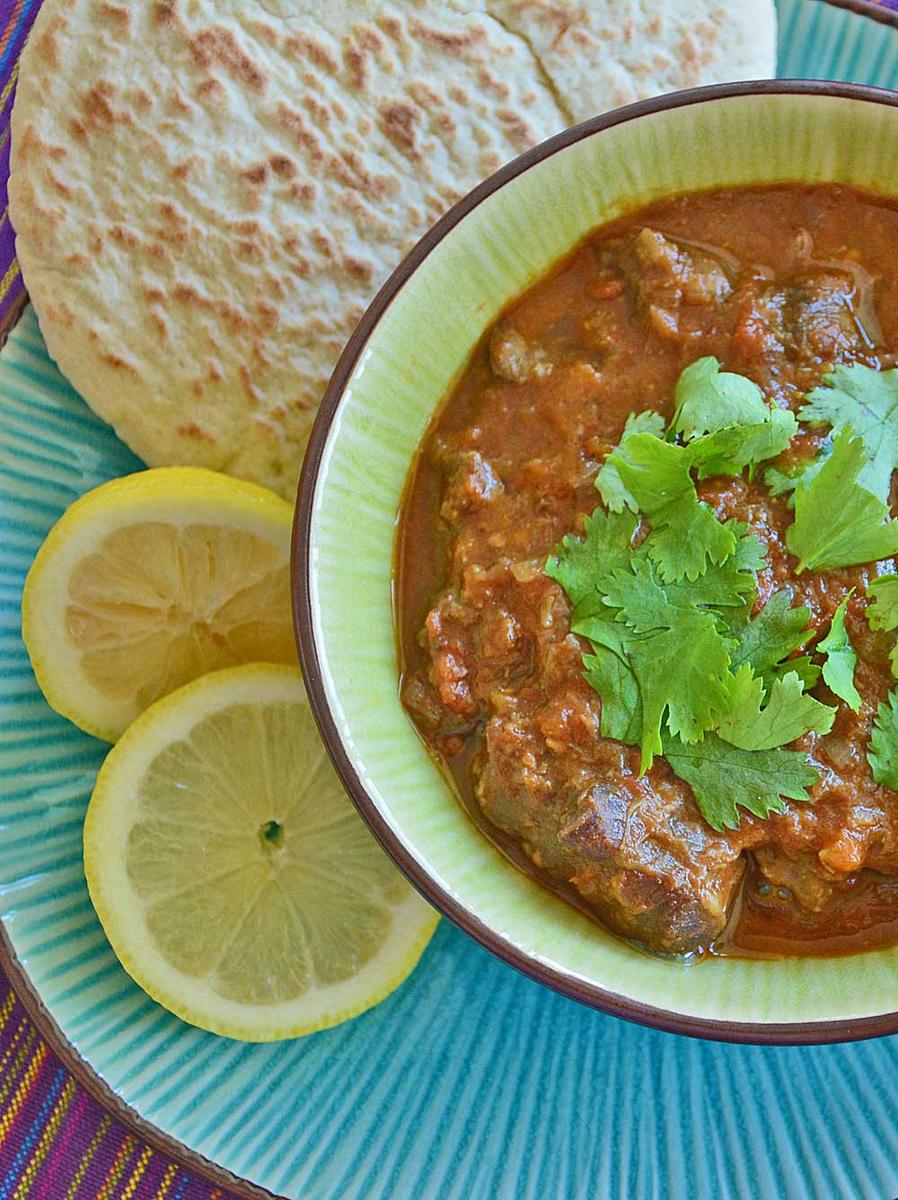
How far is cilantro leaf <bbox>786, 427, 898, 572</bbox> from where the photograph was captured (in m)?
2.08

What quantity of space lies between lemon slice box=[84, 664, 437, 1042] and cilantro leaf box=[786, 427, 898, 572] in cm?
108

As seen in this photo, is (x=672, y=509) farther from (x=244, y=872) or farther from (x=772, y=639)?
(x=244, y=872)

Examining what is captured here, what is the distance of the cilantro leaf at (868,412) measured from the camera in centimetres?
217

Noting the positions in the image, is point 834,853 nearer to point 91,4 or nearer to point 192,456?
point 192,456

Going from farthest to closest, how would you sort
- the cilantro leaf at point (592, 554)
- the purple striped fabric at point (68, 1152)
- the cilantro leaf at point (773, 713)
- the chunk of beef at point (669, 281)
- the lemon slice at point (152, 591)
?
1. the purple striped fabric at point (68, 1152)
2. the lemon slice at point (152, 591)
3. the chunk of beef at point (669, 281)
4. the cilantro leaf at point (592, 554)
5. the cilantro leaf at point (773, 713)

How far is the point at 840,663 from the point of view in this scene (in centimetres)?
210

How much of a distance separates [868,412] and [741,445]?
0.81 feet

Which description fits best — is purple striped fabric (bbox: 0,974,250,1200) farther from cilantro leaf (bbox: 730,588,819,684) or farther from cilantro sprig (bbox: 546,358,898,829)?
cilantro leaf (bbox: 730,588,819,684)

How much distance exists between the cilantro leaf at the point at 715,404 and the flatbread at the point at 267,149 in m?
0.74

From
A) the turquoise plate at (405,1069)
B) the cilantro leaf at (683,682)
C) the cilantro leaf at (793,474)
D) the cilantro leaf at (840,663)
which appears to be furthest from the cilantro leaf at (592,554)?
the turquoise plate at (405,1069)

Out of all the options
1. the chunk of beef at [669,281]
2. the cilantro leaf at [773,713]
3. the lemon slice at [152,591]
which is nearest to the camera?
the cilantro leaf at [773,713]

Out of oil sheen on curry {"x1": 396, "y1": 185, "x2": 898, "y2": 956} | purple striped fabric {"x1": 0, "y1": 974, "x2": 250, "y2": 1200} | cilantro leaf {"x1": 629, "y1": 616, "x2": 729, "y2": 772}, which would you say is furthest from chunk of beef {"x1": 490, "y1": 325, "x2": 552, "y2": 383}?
purple striped fabric {"x1": 0, "y1": 974, "x2": 250, "y2": 1200}

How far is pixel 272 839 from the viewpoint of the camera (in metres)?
2.61

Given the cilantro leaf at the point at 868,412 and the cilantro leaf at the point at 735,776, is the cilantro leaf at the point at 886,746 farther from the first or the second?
the cilantro leaf at the point at 868,412
